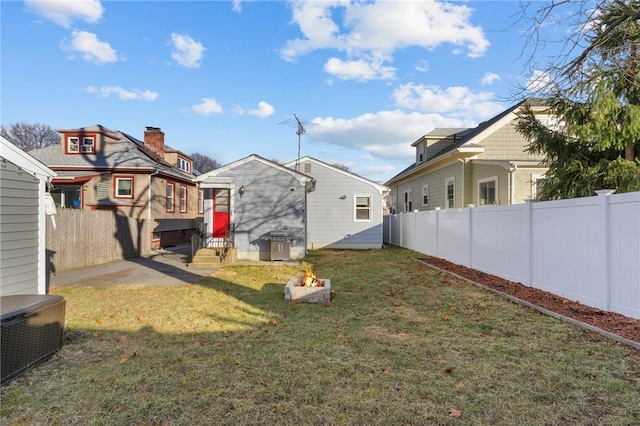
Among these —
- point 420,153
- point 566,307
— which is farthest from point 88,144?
point 566,307

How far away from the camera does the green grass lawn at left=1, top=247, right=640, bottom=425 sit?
8.85 ft

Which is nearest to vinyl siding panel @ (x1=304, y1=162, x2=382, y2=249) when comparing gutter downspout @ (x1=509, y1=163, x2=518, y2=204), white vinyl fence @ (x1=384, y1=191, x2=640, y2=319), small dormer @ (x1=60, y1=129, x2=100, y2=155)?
gutter downspout @ (x1=509, y1=163, x2=518, y2=204)

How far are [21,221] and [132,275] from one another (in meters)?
3.96

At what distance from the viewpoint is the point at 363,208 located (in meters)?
17.4

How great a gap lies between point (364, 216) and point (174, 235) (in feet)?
37.4

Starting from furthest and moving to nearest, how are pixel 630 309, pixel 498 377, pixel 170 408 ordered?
1. pixel 630 309
2. pixel 498 377
3. pixel 170 408

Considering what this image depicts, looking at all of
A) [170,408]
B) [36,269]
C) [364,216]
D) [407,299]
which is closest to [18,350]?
[170,408]

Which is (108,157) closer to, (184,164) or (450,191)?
(184,164)

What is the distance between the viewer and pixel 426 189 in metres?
19.5

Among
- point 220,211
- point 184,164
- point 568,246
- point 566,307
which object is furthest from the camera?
point 184,164

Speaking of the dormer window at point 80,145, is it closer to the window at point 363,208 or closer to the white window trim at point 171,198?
the white window trim at point 171,198

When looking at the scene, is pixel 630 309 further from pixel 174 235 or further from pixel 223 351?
pixel 174 235

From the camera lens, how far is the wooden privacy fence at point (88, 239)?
10250 mm

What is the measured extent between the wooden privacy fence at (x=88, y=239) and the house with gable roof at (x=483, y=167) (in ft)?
46.4
